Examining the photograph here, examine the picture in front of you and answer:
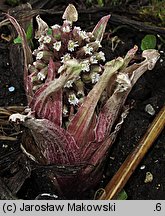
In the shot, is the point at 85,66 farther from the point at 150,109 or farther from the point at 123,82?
the point at 150,109

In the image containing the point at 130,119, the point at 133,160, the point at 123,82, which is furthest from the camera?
the point at 130,119

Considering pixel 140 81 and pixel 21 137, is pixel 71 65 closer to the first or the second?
pixel 21 137

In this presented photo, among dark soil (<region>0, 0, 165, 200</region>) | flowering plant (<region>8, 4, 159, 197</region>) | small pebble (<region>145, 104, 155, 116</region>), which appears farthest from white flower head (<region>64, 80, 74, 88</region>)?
small pebble (<region>145, 104, 155, 116</region>)

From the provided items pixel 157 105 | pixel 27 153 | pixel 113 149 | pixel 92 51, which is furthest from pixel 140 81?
pixel 27 153

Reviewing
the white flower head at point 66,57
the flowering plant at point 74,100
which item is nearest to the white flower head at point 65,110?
the flowering plant at point 74,100

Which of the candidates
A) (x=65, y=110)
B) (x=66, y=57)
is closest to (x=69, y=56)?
(x=66, y=57)
